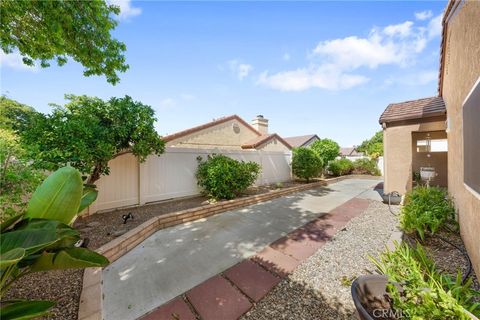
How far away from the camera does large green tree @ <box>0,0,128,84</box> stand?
428 centimetres

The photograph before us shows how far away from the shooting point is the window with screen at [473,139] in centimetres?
240

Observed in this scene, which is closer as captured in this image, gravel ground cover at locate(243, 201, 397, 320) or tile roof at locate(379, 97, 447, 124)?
gravel ground cover at locate(243, 201, 397, 320)

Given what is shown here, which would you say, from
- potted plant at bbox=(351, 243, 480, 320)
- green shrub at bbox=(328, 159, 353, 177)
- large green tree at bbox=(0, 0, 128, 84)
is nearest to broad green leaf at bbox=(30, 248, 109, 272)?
potted plant at bbox=(351, 243, 480, 320)

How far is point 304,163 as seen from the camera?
37.0ft

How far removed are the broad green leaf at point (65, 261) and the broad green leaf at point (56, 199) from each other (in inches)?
11.0

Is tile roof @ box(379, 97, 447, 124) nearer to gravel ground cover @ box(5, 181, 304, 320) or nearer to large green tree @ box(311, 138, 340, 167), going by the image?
large green tree @ box(311, 138, 340, 167)

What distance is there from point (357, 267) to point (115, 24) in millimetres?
8195

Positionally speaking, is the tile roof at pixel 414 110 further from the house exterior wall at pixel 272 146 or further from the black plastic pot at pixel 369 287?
the house exterior wall at pixel 272 146

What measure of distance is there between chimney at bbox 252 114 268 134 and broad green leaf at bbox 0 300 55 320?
1777 centimetres

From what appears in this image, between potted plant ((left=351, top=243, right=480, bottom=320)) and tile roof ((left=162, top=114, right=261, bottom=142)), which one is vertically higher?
tile roof ((left=162, top=114, right=261, bottom=142))

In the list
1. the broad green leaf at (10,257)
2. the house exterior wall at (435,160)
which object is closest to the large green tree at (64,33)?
the broad green leaf at (10,257)

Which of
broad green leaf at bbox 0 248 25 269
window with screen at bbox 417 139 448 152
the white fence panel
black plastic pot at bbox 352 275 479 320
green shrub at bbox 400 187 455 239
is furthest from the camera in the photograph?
window with screen at bbox 417 139 448 152

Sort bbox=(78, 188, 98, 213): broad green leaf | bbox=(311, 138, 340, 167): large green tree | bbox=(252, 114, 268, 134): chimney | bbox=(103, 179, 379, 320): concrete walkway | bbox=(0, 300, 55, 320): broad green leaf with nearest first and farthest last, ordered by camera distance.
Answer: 1. bbox=(0, 300, 55, 320): broad green leaf
2. bbox=(78, 188, 98, 213): broad green leaf
3. bbox=(103, 179, 379, 320): concrete walkway
4. bbox=(311, 138, 340, 167): large green tree
5. bbox=(252, 114, 268, 134): chimney

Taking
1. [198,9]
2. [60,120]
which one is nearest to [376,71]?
[198,9]
